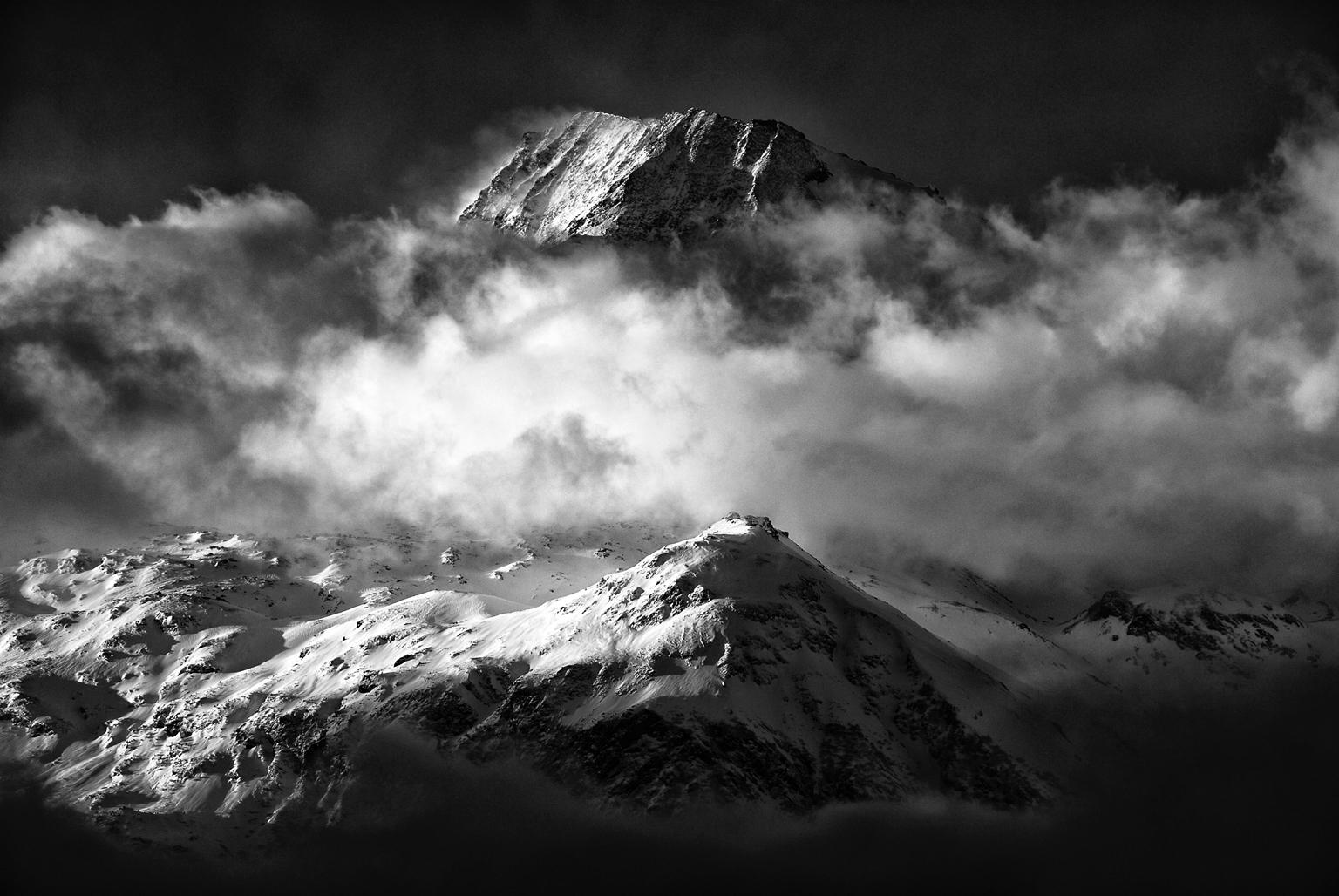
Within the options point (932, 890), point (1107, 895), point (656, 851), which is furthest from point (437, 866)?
point (1107, 895)

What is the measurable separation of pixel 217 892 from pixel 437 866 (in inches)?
1415

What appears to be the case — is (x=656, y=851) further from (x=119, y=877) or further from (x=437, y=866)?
(x=119, y=877)

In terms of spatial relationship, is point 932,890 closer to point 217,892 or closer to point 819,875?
point 819,875

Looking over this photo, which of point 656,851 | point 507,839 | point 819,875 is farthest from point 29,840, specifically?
point 819,875

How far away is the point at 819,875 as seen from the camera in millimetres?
185500

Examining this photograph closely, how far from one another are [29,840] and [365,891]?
61488mm

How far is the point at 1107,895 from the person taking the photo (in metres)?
199

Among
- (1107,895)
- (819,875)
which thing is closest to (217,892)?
(819,875)

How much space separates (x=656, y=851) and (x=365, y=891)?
Answer: 1927 inches

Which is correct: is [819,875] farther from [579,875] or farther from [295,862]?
[295,862]

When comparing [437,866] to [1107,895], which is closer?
[437,866]

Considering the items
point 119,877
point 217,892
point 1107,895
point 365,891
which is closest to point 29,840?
point 119,877

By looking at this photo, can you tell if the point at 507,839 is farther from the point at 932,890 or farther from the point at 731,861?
the point at 932,890

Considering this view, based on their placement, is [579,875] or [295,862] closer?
[579,875]
